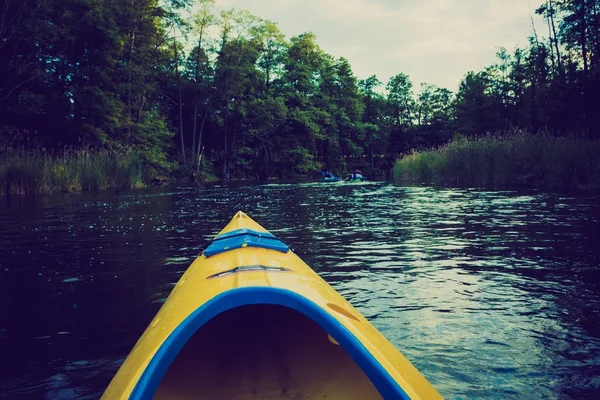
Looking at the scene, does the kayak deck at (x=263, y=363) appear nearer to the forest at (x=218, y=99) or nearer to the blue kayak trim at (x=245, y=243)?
the blue kayak trim at (x=245, y=243)

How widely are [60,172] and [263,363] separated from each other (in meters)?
15.2

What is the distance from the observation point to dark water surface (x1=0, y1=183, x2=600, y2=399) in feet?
7.43

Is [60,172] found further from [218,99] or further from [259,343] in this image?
[218,99]

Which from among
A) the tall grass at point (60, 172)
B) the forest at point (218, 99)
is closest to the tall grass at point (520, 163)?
the forest at point (218, 99)

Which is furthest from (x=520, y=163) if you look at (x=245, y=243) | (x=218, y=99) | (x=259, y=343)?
(x=218, y=99)

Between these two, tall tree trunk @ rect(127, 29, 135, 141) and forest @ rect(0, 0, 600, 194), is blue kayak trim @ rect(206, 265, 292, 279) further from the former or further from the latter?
tall tree trunk @ rect(127, 29, 135, 141)

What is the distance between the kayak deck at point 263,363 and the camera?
1.90m

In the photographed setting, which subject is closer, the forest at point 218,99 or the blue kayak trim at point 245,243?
the blue kayak trim at point 245,243

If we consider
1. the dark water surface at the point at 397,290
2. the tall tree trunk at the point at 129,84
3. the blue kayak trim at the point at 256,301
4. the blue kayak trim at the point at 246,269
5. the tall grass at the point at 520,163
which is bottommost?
Result: the dark water surface at the point at 397,290

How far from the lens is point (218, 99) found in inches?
1417

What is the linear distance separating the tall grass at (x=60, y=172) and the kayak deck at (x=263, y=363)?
13.5 metres

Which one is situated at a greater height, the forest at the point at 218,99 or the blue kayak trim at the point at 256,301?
the forest at the point at 218,99

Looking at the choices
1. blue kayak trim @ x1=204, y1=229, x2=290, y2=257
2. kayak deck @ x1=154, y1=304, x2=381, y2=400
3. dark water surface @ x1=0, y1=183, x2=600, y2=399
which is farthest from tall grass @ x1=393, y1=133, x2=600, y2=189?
kayak deck @ x1=154, y1=304, x2=381, y2=400

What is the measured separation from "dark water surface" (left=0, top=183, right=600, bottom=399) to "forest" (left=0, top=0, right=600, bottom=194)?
26.0 ft
